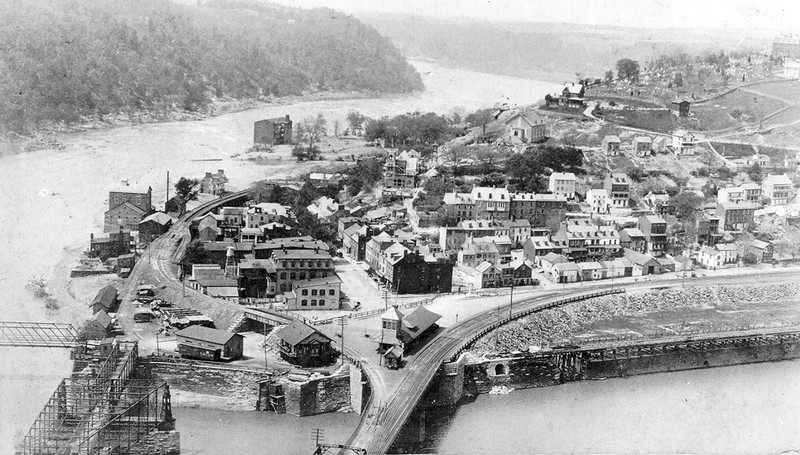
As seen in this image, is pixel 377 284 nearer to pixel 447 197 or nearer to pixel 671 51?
pixel 447 197

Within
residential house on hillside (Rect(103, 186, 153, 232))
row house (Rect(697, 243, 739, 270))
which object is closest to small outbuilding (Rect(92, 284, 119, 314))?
residential house on hillside (Rect(103, 186, 153, 232))

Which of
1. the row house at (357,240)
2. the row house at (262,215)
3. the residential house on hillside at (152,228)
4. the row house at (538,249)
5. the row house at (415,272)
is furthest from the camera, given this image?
the row house at (538,249)

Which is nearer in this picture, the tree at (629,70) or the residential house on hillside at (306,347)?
the residential house on hillside at (306,347)

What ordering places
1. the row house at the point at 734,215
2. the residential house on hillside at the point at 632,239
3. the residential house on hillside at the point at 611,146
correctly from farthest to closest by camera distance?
the residential house on hillside at the point at 611,146, the row house at the point at 734,215, the residential house on hillside at the point at 632,239

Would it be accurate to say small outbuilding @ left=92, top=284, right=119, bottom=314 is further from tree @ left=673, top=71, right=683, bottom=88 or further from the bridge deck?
tree @ left=673, top=71, right=683, bottom=88

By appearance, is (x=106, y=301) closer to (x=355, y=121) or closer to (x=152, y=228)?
(x=152, y=228)

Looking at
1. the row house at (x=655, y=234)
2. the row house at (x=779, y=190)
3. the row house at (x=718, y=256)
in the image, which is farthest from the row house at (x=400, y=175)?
the row house at (x=779, y=190)

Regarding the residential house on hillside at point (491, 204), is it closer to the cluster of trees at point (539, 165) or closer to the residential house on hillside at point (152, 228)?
the cluster of trees at point (539, 165)

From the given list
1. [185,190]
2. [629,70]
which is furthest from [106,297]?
[629,70]
